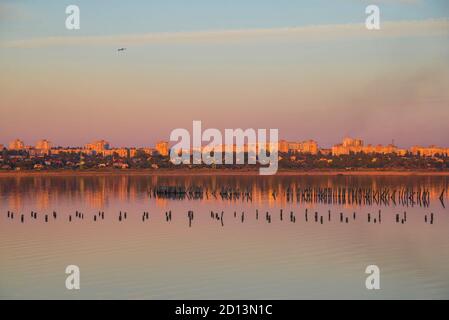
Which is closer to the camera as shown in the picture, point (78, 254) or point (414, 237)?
point (78, 254)

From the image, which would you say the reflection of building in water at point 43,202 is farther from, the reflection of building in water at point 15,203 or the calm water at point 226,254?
the calm water at point 226,254

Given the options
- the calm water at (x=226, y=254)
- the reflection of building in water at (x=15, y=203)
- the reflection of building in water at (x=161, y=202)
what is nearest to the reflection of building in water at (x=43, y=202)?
the reflection of building in water at (x=15, y=203)

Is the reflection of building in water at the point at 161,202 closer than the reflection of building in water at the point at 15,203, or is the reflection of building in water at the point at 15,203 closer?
the reflection of building in water at the point at 15,203

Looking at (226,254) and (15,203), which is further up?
(226,254)

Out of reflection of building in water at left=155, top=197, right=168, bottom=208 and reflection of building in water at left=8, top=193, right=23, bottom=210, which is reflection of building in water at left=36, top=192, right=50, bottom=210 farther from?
reflection of building in water at left=155, top=197, right=168, bottom=208

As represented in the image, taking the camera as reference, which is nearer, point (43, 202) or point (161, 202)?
point (161, 202)

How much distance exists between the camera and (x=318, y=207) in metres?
73.8

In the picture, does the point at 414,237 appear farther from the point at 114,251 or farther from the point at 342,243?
the point at 114,251

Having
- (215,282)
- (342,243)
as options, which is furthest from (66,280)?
(342,243)

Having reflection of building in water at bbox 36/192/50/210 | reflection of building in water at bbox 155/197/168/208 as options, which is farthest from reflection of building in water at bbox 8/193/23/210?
reflection of building in water at bbox 155/197/168/208

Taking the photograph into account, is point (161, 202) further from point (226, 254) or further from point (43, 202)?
point (226, 254)

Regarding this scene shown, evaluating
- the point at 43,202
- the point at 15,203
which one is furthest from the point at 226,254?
the point at 43,202
